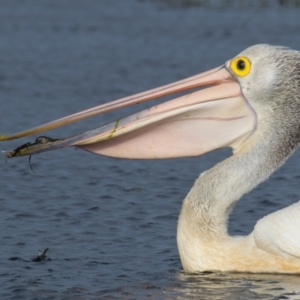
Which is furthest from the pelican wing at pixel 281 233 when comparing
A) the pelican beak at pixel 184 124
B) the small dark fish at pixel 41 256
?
the small dark fish at pixel 41 256

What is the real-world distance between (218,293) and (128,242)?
1.40 m

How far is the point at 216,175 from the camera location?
6633 millimetres

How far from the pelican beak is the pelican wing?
2.23 ft

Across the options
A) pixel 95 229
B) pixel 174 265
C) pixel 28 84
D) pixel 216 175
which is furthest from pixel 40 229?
pixel 28 84

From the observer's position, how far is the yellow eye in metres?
6.70

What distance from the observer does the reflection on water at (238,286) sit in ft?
20.5

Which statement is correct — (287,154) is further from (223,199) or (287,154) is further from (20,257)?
(20,257)

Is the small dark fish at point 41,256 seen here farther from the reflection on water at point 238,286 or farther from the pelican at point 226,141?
the reflection on water at point 238,286

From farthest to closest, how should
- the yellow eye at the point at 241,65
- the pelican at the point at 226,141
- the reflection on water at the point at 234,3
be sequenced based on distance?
1. the reflection on water at the point at 234,3
2. the yellow eye at the point at 241,65
3. the pelican at the point at 226,141

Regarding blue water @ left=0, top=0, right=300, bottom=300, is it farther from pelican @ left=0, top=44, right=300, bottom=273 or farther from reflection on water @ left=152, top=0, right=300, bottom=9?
reflection on water @ left=152, top=0, right=300, bottom=9

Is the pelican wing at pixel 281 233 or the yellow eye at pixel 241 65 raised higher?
the yellow eye at pixel 241 65

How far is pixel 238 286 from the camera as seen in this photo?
6406mm

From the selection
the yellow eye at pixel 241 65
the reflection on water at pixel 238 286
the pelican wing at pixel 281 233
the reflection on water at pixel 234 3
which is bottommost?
the reflection on water at pixel 238 286

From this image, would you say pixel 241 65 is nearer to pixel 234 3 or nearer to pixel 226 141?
pixel 226 141
